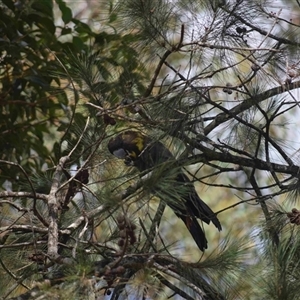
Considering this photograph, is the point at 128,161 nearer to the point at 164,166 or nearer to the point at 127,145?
the point at 127,145

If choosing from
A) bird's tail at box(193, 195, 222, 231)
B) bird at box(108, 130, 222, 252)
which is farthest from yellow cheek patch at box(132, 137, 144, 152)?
bird's tail at box(193, 195, 222, 231)

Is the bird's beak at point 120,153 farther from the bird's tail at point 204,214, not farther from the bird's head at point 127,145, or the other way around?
the bird's tail at point 204,214

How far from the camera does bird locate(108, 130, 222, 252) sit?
5.75 ft

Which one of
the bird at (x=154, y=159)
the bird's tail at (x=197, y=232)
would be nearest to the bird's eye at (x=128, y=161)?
the bird at (x=154, y=159)

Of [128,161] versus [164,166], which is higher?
[128,161]

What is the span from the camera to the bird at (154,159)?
5.75 ft

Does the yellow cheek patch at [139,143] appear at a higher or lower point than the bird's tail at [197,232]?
higher

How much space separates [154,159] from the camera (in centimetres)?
184

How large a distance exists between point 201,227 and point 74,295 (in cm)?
83

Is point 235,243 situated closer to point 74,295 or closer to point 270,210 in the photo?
point 270,210

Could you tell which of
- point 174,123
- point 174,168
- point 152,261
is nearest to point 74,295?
point 152,261

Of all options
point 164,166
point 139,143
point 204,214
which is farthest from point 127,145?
point 164,166

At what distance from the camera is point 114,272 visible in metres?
1.31

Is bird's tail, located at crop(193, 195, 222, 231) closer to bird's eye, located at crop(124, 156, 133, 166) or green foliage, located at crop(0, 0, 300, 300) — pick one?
green foliage, located at crop(0, 0, 300, 300)
